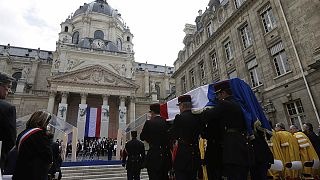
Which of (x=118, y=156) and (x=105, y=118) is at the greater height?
(x=105, y=118)

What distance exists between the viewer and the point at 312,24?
11.4 meters

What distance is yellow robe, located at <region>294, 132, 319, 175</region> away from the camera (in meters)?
6.07

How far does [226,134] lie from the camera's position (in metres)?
3.50

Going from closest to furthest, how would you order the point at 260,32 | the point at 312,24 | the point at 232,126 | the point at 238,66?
the point at 232,126, the point at 312,24, the point at 260,32, the point at 238,66

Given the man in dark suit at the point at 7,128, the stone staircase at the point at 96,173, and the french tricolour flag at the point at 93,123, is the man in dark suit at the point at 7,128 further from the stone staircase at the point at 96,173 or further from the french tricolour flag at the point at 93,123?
the french tricolour flag at the point at 93,123

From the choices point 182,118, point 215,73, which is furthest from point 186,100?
point 215,73

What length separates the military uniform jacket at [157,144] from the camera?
4352mm

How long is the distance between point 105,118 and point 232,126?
2880cm

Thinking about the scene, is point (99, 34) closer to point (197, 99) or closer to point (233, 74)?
point (233, 74)

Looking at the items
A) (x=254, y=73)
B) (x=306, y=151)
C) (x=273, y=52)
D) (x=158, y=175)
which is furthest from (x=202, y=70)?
(x=158, y=175)

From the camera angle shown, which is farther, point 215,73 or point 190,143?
point 215,73

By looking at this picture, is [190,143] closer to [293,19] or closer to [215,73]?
[293,19]

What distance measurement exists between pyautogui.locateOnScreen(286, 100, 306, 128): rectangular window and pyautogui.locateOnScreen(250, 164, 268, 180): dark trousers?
9.49 m

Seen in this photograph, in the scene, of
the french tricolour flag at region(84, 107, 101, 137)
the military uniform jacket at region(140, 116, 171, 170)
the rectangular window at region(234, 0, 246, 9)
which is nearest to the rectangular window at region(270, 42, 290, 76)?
the rectangular window at region(234, 0, 246, 9)
